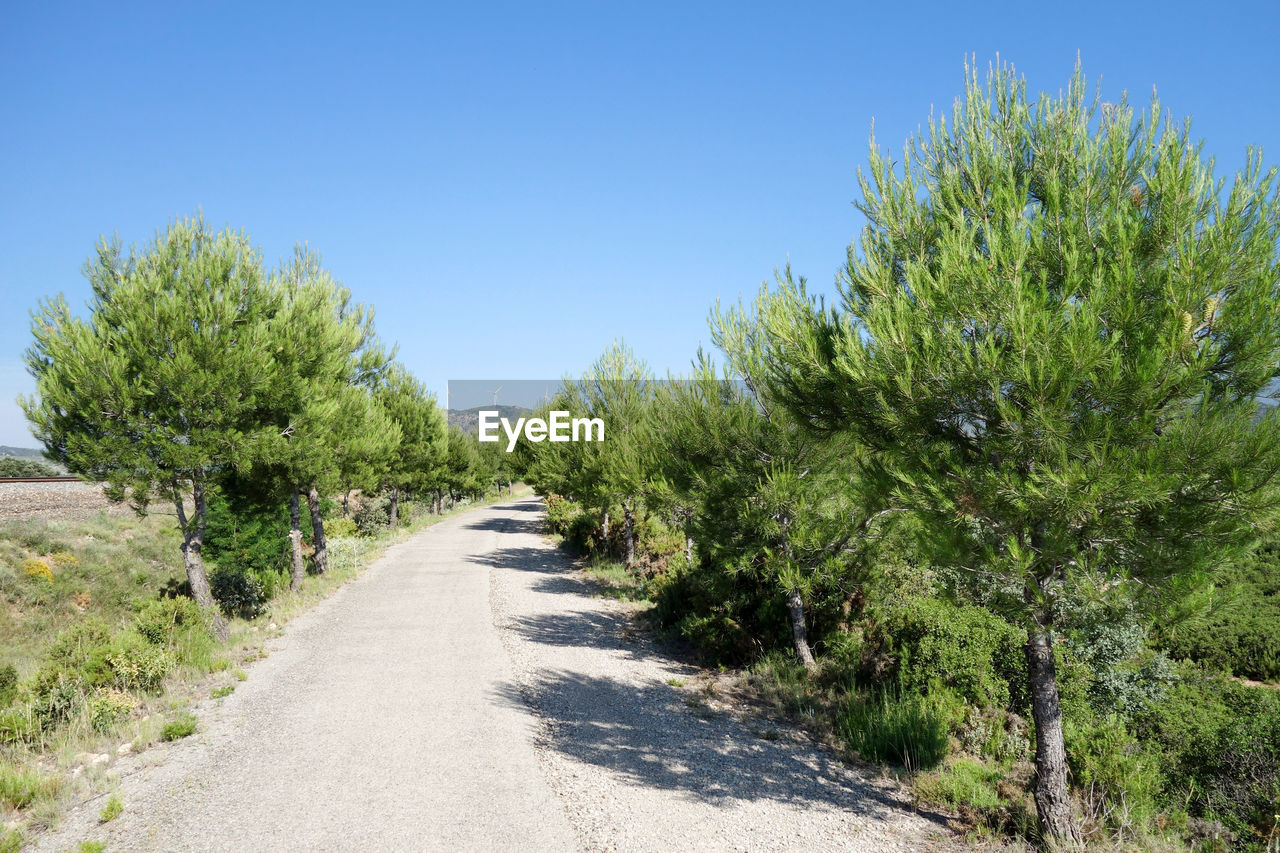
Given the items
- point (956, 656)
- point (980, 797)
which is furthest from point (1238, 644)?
point (980, 797)

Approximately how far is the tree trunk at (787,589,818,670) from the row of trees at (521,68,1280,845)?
4.59 metres

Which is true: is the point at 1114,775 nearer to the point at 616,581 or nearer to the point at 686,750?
the point at 686,750

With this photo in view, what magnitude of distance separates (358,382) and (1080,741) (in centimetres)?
1983

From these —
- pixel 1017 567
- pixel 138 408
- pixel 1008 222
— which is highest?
pixel 1008 222

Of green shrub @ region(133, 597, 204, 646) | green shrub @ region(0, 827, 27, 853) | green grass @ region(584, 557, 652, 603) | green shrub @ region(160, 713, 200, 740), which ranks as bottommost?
green grass @ region(584, 557, 652, 603)

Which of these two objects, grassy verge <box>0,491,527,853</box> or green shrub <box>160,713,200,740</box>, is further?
green shrub <box>160,713,200,740</box>

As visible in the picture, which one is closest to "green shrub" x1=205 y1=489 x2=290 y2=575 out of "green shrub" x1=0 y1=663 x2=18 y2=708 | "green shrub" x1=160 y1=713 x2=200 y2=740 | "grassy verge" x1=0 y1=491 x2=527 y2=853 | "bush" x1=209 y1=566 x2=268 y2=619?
"bush" x1=209 y1=566 x2=268 y2=619

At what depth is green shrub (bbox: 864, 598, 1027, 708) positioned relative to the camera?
28.3 feet

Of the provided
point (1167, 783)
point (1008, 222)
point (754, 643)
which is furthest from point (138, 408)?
point (1167, 783)

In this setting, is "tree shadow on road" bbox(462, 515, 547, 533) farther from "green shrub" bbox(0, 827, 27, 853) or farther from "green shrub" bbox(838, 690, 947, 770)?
"green shrub" bbox(0, 827, 27, 853)

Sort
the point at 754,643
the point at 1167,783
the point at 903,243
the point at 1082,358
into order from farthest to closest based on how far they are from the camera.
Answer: the point at 754,643 < the point at 1167,783 < the point at 903,243 < the point at 1082,358

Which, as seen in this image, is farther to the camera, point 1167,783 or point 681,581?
point 681,581

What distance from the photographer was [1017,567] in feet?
14.7

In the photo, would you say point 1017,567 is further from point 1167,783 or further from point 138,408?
point 138,408
